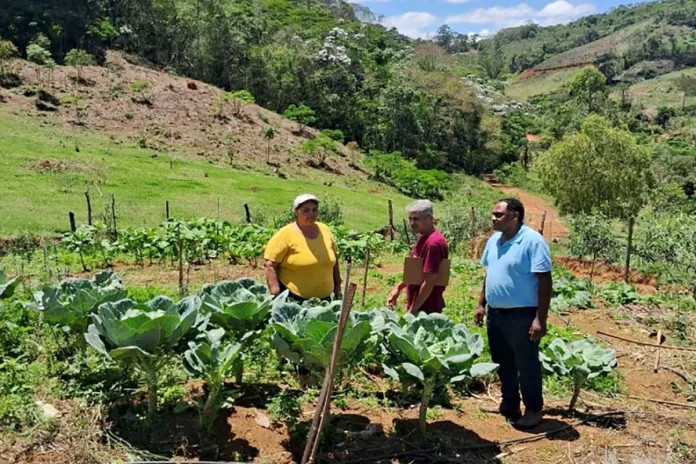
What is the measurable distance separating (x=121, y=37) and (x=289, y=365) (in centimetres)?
4518

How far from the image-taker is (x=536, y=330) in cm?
370

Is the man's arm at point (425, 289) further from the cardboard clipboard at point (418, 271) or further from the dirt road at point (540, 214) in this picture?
the dirt road at point (540, 214)

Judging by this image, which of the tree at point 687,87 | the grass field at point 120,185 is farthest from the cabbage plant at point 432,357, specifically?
the tree at point 687,87

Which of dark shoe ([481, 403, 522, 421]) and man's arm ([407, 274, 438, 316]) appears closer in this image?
dark shoe ([481, 403, 522, 421])

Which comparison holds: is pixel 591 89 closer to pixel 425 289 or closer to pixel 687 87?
pixel 687 87

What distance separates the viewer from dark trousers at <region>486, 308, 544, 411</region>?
383 cm

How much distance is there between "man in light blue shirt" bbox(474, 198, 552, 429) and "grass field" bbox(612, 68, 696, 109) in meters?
80.8

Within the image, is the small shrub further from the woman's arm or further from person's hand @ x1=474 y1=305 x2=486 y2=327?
person's hand @ x1=474 y1=305 x2=486 y2=327

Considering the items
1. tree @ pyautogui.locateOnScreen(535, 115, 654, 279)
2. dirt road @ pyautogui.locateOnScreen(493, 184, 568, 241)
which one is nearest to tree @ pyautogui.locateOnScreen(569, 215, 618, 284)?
dirt road @ pyautogui.locateOnScreen(493, 184, 568, 241)

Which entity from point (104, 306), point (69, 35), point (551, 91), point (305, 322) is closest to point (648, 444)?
point (305, 322)

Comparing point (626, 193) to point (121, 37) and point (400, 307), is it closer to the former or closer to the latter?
point (400, 307)

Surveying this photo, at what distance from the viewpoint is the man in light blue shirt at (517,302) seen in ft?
12.1

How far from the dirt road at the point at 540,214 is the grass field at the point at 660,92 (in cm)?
4523

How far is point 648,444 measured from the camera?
3943 millimetres
